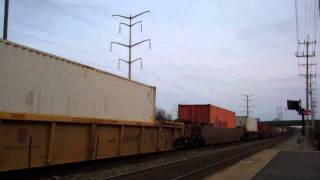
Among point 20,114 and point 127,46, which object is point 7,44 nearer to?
point 20,114

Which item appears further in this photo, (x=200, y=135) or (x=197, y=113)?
(x=197, y=113)

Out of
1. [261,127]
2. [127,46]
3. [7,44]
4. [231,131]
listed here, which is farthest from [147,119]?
[261,127]

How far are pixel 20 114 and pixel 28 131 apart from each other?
0.72 m

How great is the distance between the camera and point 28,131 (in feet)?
43.9

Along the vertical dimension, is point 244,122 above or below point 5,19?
below

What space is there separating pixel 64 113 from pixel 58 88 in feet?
2.96

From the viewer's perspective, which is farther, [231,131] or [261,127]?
[261,127]

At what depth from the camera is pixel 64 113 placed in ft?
53.7

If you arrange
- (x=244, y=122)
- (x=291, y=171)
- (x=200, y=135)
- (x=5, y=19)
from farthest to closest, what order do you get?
1. (x=244, y=122)
2. (x=200, y=135)
3. (x=5, y=19)
4. (x=291, y=171)

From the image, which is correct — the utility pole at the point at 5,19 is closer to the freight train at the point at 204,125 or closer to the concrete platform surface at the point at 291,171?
the freight train at the point at 204,125

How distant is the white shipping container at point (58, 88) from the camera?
13461 millimetres

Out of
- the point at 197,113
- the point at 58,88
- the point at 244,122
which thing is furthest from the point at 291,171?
the point at 244,122

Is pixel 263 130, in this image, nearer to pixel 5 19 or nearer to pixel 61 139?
pixel 5 19

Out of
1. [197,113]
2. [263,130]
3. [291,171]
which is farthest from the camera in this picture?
[263,130]
